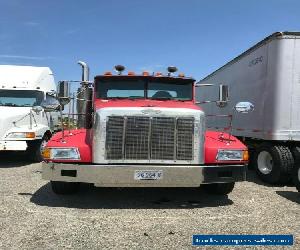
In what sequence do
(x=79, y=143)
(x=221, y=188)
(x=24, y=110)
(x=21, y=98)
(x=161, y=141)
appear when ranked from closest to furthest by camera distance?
(x=161, y=141), (x=79, y=143), (x=221, y=188), (x=24, y=110), (x=21, y=98)

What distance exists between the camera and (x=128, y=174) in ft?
20.3

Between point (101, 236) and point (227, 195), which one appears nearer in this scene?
point (101, 236)

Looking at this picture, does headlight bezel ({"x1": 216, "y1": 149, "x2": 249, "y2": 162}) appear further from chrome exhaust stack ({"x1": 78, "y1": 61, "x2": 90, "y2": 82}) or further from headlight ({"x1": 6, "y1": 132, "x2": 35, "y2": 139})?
headlight ({"x1": 6, "y1": 132, "x2": 35, "y2": 139})

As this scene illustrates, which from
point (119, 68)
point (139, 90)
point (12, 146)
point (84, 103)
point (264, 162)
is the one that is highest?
point (119, 68)

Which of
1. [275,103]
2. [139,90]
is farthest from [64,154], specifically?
[275,103]

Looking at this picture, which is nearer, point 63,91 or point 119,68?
point 63,91

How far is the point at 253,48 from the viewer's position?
9961 mm

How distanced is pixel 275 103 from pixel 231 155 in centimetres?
275

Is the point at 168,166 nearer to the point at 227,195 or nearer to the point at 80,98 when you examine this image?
the point at 227,195

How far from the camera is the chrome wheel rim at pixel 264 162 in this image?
9359 mm

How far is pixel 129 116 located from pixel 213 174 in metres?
1.63

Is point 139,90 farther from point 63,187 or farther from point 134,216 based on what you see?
point 134,216

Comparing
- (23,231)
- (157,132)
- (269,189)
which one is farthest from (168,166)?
(269,189)

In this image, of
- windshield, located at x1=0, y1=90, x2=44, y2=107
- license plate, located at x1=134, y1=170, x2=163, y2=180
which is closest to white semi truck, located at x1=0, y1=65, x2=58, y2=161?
windshield, located at x1=0, y1=90, x2=44, y2=107
